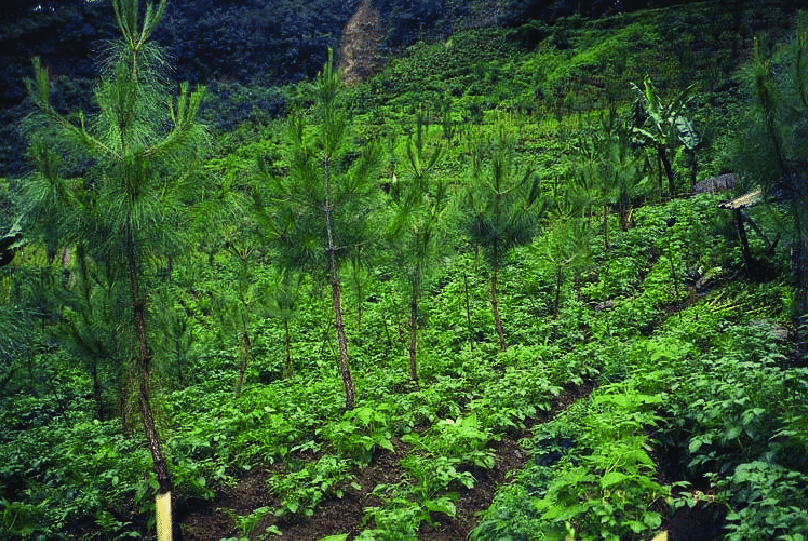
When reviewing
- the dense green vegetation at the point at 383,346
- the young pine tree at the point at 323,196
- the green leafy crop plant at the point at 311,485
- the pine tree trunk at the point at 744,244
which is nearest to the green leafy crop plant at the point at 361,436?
the dense green vegetation at the point at 383,346

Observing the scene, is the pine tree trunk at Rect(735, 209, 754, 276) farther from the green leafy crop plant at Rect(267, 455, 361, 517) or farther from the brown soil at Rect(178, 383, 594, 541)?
the green leafy crop plant at Rect(267, 455, 361, 517)

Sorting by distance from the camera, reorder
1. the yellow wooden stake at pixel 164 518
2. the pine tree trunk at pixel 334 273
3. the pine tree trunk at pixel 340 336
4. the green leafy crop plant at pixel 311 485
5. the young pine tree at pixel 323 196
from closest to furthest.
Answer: the yellow wooden stake at pixel 164 518 < the green leafy crop plant at pixel 311 485 < the young pine tree at pixel 323 196 < the pine tree trunk at pixel 334 273 < the pine tree trunk at pixel 340 336

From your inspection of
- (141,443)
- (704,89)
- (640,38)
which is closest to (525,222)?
(141,443)

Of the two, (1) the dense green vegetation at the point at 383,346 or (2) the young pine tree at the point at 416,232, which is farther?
(2) the young pine tree at the point at 416,232

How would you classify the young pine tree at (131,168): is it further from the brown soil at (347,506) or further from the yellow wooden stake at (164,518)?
the brown soil at (347,506)

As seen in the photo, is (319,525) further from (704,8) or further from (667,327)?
(704,8)

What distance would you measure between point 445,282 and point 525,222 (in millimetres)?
7248

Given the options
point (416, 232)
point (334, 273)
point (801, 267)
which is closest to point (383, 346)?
point (416, 232)

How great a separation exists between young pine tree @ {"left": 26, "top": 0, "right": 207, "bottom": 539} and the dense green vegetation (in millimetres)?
30

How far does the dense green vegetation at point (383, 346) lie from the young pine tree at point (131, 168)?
30mm

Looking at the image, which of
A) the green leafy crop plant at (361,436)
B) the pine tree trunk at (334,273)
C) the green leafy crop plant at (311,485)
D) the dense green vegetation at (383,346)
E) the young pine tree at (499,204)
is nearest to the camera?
the dense green vegetation at (383,346)

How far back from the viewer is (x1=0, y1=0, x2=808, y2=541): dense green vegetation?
5.60m

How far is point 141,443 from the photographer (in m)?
8.77

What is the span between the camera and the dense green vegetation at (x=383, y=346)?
18.4ft
